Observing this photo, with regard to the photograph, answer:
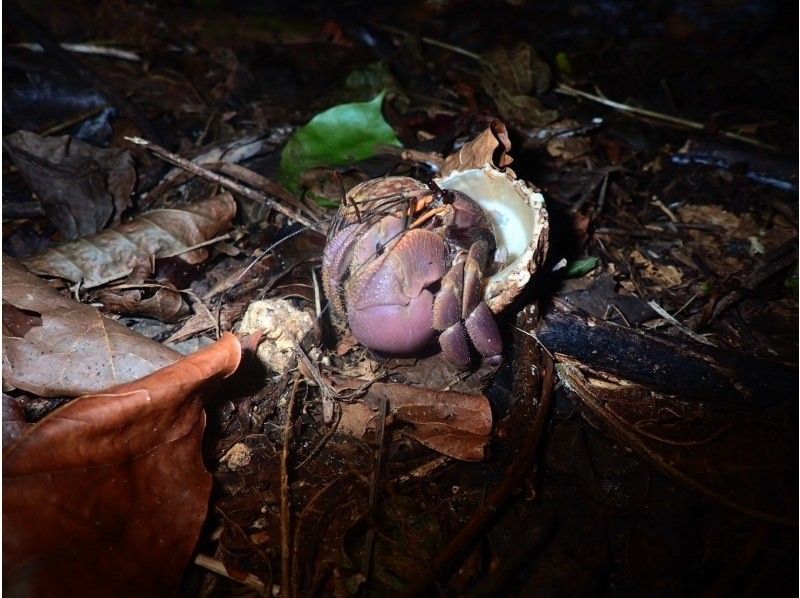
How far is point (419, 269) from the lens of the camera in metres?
1.92

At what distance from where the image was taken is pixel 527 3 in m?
4.87

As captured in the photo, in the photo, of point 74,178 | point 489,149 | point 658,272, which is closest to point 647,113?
point 658,272

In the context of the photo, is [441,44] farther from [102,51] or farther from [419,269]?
[419,269]

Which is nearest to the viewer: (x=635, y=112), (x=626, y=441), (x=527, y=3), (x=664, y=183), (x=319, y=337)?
(x=626, y=441)

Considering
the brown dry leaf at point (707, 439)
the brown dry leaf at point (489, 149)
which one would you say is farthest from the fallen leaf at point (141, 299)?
the brown dry leaf at point (707, 439)

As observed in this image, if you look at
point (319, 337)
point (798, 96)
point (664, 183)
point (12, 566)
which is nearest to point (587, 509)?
point (319, 337)

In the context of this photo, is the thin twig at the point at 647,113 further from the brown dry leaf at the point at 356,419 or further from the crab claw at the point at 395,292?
the brown dry leaf at the point at 356,419

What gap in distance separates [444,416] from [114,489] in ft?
3.74

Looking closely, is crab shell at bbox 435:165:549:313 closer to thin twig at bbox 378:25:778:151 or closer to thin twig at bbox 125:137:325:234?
thin twig at bbox 125:137:325:234

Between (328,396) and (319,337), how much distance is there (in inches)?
10.8

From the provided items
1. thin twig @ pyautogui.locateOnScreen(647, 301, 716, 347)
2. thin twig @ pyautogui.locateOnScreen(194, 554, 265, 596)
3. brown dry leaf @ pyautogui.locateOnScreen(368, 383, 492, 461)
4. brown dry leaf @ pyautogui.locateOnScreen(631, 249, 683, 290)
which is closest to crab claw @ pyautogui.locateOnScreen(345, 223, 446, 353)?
brown dry leaf @ pyautogui.locateOnScreen(368, 383, 492, 461)

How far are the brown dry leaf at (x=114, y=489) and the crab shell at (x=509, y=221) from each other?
1030mm

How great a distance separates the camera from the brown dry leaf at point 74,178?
2.78 meters

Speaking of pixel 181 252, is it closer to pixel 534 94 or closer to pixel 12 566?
pixel 12 566
